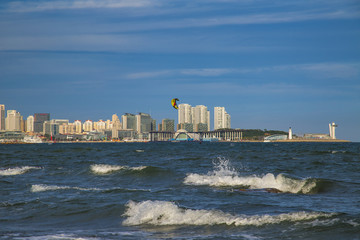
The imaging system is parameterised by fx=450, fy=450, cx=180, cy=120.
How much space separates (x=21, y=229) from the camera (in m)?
13.3

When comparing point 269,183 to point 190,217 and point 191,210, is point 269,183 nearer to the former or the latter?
point 191,210

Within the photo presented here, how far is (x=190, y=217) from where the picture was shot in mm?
14109

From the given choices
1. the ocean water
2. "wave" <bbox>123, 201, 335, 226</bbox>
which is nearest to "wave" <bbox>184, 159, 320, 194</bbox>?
the ocean water

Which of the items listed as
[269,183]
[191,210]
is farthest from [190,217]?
[269,183]

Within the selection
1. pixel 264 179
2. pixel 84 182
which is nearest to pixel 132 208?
pixel 264 179

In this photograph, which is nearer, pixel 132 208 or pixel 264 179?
pixel 132 208

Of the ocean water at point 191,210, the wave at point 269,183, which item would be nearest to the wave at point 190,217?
the ocean water at point 191,210

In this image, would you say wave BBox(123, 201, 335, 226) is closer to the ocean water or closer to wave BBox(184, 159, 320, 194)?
the ocean water

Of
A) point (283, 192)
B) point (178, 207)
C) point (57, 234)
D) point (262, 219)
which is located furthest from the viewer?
point (283, 192)

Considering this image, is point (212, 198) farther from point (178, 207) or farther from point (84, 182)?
point (84, 182)

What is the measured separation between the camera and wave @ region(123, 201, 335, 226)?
1322cm

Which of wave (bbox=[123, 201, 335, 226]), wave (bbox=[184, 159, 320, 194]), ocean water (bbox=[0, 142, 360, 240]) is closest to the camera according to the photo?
ocean water (bbox=[0, 142, 360, 240])

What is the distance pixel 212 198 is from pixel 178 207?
10.4 ft

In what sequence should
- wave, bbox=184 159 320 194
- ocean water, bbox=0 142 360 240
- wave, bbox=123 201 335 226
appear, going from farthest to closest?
1. wave, bbox=184 159 320 194
2. wave, bbox=123 201 335 226
3. ocean water, bbox=0 142 360 240
